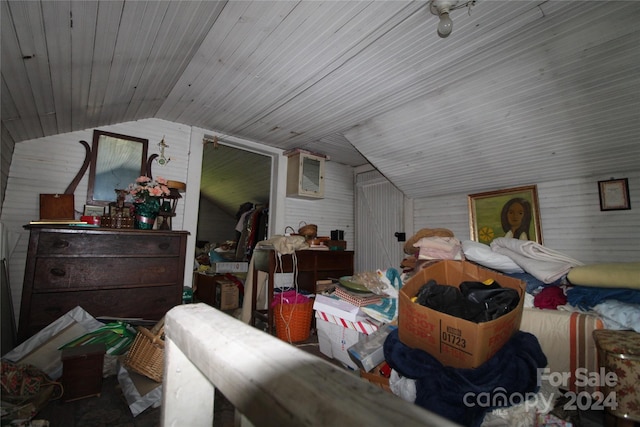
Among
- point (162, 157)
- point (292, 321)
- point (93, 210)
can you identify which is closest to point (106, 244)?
point (93, 210)

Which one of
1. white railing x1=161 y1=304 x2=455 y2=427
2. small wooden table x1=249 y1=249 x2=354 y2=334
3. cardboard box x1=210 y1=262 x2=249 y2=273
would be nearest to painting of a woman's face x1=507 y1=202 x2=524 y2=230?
small wooden table x1=249 y1=249 x2=354 y2=334

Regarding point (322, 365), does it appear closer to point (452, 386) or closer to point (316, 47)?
point (452, 386)

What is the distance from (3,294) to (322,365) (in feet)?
9.46

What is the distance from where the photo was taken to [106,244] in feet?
6.88

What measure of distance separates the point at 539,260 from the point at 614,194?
961mm

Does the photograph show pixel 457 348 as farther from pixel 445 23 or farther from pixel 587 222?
pixel 587 222

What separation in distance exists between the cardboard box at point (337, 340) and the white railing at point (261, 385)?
1.72 m

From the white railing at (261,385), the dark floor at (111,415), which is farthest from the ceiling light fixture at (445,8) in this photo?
the dark floor at (111,415)

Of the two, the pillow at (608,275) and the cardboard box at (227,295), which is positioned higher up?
the pillow at (608,275)

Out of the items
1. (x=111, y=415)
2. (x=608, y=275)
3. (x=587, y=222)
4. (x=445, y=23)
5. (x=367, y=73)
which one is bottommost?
(x=111, y=415)

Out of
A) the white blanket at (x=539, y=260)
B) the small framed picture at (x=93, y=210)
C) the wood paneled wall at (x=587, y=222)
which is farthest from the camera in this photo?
the small framed picture at (x=93, y=210)

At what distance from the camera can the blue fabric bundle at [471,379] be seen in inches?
42.4

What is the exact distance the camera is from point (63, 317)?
1.88 m

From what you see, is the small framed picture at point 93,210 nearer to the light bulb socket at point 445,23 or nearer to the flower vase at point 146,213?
the flower vase at point 146,213
